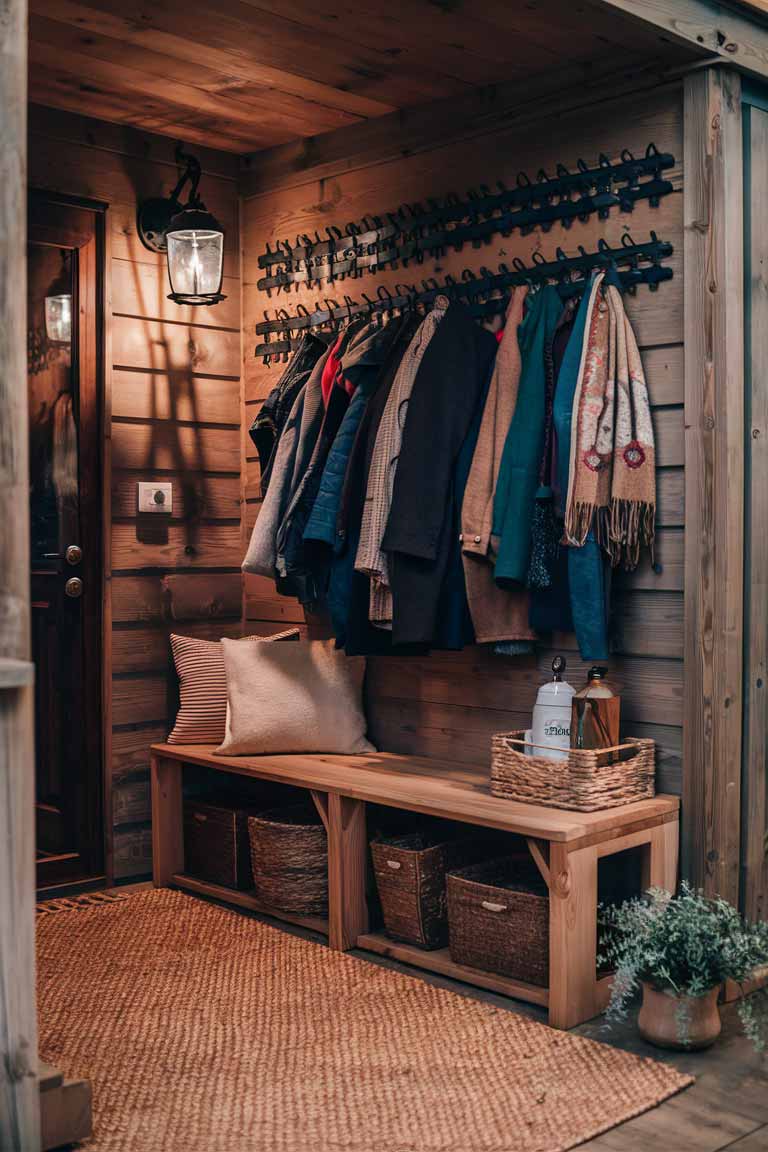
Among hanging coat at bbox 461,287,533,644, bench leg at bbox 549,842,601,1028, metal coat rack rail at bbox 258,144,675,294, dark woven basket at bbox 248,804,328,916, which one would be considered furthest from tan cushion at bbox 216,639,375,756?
metal coat rack rail at bbox 258,144,675,294

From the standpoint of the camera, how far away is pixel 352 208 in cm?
399

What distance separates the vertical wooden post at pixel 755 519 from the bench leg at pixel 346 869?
100 cm

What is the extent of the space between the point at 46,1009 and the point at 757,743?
1847 mm

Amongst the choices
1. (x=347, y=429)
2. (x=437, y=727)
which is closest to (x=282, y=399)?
(x=347, y=429)

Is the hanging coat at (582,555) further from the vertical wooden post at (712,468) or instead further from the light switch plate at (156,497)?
the light switch plate at (156,497)

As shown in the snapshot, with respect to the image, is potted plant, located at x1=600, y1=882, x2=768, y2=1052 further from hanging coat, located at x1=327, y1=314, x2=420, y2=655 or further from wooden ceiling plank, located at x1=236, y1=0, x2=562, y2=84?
wooden ceiling plank, located at x1=236, y1=0, x2=562, y2=84

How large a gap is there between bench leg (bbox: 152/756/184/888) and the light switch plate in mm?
805

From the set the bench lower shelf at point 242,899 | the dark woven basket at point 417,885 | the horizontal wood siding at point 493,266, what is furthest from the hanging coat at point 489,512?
the bench lower shelf at point 242,899

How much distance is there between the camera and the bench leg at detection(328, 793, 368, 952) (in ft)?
11.1

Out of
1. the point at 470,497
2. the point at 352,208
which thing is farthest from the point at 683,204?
the point at 352,208

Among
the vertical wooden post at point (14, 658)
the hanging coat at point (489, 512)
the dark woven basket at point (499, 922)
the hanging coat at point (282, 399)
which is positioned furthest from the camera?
the hanging coat at point (282, 399)

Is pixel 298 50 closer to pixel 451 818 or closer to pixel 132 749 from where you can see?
pixel 451 818

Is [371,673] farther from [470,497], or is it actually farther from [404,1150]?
[404,1150]

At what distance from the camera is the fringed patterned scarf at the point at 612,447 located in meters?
3.09
